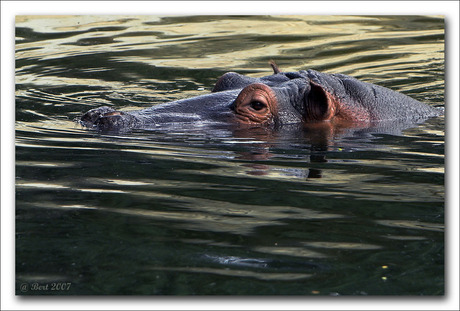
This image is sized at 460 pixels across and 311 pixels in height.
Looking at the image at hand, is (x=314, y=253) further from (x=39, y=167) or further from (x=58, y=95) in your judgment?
(x=58, y=95)

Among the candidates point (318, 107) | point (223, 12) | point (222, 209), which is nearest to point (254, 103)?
point (318, 107)

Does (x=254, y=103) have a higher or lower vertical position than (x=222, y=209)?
higher

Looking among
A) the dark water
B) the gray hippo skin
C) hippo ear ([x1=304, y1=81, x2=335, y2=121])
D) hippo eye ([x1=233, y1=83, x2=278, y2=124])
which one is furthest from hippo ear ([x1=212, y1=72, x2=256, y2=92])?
the dark water

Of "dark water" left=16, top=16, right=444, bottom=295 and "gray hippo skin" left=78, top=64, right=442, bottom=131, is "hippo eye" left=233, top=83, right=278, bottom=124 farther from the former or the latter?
"dark water" left=16, top=16, right=444, bottom=295

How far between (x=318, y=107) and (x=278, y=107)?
0.42 m

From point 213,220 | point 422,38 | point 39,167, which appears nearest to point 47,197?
point 39,167

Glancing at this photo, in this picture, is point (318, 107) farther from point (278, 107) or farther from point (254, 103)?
point (254, 103)

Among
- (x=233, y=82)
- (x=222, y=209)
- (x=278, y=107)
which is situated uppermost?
(x=233, y=82)

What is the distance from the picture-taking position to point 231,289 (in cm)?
400

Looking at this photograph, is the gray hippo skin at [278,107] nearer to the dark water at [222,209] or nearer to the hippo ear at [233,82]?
the hippo ear at [233,82]

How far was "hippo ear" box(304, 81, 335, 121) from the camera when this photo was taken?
8188mm

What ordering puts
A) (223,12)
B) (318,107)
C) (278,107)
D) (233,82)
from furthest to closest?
(233,82)
(318,107)
(278,107)
(223,12)

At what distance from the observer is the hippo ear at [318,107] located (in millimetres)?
8188

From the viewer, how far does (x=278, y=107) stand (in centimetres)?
814
